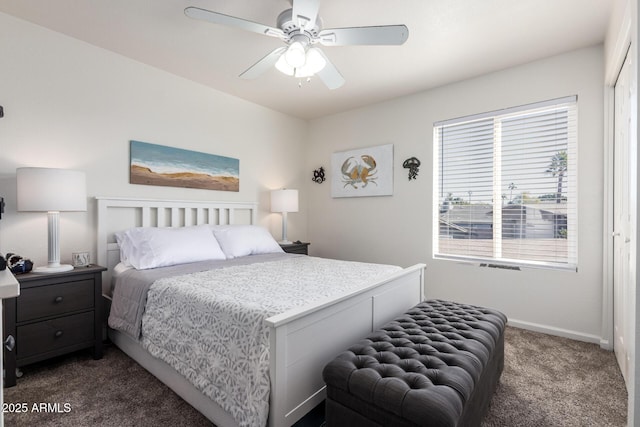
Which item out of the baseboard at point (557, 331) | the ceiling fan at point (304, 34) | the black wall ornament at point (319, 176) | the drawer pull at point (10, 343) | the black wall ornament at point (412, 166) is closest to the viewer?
the drawer pull at point (10, 343)

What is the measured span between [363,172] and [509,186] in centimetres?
165

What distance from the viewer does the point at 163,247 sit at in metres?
2.55

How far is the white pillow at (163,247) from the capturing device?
2.46 m

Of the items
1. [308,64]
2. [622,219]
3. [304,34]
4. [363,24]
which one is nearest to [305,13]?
[304,34]

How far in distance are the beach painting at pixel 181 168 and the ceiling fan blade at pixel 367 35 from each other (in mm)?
1936

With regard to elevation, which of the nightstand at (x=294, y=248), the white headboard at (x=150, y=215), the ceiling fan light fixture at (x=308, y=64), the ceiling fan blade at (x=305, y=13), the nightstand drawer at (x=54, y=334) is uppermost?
the ceiling fan blade at (x=305, y=13)

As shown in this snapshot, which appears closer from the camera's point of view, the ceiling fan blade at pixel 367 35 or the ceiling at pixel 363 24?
the ceiling fan blade at pixel 367 35

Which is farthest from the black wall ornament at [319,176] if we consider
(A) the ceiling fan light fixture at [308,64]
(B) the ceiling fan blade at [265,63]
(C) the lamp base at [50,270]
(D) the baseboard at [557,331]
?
(C) the lamp base at [50,270]

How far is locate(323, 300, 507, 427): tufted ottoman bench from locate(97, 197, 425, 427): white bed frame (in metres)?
0.15

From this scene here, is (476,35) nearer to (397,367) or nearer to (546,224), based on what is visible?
(546,224)

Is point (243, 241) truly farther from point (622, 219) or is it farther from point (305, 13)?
point (622, 219)

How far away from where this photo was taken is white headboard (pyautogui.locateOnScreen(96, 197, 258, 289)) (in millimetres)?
2682

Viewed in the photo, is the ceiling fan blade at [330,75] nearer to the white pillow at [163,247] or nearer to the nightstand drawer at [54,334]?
the white pillow at [163,247]

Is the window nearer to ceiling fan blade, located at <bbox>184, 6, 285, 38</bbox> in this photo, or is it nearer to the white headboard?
ceiling fan blade, located at <bbox>184, 6, 285, 38</bbox>
